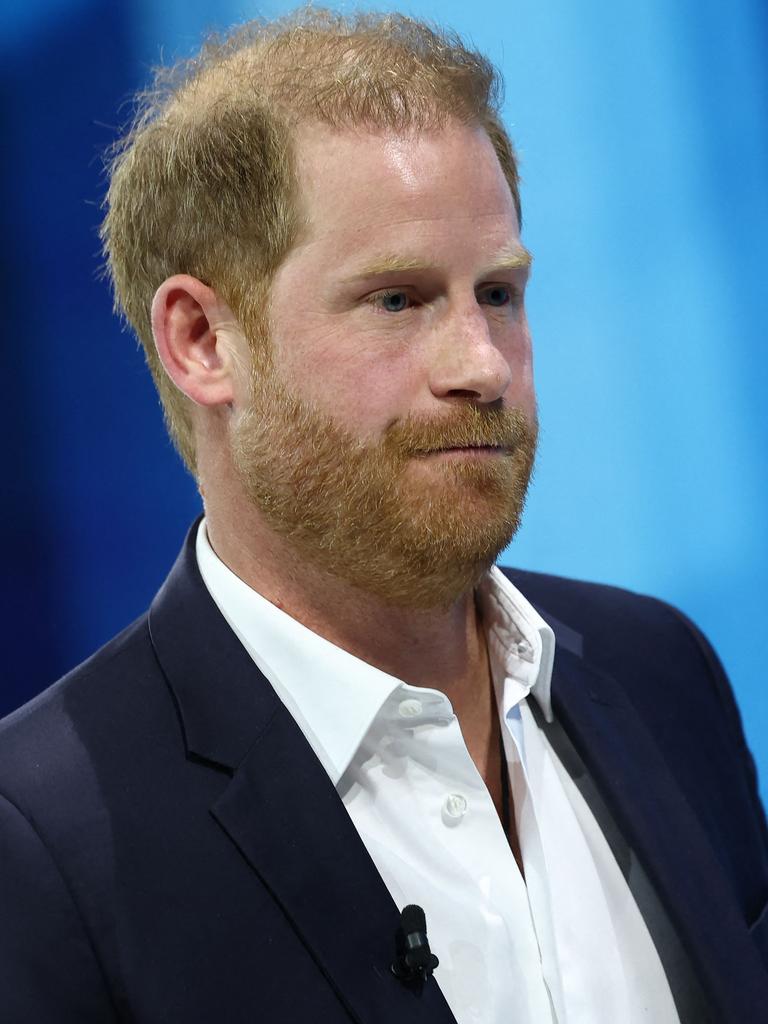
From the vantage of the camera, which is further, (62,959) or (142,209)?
(142,209)

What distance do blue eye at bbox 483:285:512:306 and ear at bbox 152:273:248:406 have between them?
348 mm

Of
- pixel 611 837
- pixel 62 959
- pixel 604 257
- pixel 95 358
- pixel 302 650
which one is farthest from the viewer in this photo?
pixel 604 257

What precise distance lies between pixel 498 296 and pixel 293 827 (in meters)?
0.77

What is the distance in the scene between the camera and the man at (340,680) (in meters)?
1.49

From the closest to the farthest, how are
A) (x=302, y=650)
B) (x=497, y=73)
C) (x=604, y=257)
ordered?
(x=302, y=650), (x=497, y=73), (x=604, y=257)

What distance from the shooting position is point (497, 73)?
197 centimetres

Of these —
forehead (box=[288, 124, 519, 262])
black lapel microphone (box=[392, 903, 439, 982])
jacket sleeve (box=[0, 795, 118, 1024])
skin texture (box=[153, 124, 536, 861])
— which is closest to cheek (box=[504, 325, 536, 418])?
skin texture (box=[153, 124, 536, 861])

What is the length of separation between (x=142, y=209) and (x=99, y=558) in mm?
706

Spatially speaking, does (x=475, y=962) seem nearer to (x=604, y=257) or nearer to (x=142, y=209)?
(x=142, y=209)

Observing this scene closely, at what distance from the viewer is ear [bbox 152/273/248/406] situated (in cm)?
175

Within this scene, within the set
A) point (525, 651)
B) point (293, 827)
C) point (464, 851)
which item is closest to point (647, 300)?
point (525, 651)

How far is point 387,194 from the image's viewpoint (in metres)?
1.63

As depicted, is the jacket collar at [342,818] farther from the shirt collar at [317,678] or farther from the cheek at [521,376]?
the cheek at [521,376]

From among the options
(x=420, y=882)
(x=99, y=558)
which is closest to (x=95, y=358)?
(x=99, y=558)
